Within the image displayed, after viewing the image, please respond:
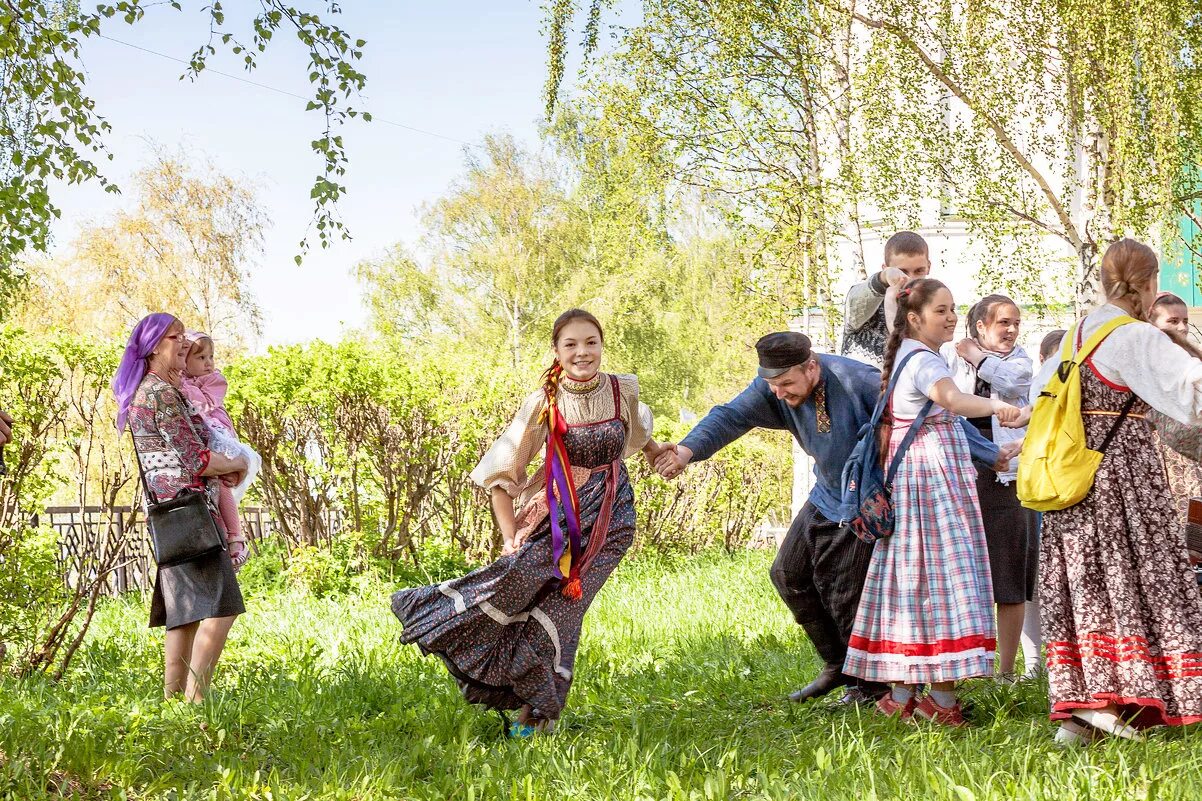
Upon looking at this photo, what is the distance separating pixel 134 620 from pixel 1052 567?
6.38 m

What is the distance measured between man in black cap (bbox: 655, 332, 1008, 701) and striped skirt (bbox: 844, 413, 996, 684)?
0.25 m

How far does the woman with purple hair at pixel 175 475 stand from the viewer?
17.0ft

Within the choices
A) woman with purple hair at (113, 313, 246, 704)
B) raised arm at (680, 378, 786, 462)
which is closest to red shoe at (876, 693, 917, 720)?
raised arm at (680, 378, 786, 462)

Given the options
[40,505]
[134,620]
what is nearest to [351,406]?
[134,620]

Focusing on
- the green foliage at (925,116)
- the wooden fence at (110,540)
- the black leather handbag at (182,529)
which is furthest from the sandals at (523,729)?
the green foliage at (925,116)

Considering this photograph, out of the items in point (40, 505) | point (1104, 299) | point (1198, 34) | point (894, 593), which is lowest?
point (894, 593)

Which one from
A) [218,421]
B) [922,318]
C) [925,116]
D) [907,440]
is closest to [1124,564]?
[907,440]

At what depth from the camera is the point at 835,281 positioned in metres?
12.1

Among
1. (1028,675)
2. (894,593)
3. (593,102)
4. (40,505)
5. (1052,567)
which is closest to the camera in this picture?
(1052,567)

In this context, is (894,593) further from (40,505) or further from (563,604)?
(40,505)

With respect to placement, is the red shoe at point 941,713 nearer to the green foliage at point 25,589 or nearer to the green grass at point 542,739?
the green grass at point 542,739

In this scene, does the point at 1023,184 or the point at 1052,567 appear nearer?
the point at 1052,567

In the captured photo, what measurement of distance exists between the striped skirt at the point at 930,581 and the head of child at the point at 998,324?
1298 millimetres

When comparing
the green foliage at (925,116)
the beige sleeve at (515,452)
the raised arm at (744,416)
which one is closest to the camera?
the beige sleeve at (515,452)
